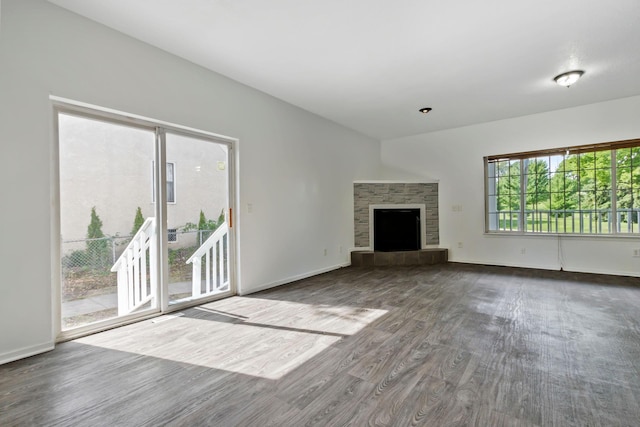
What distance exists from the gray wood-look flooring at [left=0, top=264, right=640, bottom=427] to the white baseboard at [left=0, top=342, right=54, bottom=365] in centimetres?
7

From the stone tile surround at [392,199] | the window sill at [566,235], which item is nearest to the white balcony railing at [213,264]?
the stone tile surround at [392,199]

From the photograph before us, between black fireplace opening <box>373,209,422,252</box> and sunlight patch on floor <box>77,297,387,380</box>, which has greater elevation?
black fireplace opening <box>373,209,422,252</box>

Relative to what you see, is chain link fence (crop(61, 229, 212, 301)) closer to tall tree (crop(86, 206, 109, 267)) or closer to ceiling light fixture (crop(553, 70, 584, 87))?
tall tree (crop(86, 206, 109, 267))

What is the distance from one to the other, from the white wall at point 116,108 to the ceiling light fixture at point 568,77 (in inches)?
132

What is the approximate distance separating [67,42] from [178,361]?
267 cm

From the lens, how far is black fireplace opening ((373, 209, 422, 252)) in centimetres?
591

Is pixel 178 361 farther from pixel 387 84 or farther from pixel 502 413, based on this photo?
pixel 387 84

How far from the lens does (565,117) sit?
486 centimetres

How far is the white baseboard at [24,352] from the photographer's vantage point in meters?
2.07

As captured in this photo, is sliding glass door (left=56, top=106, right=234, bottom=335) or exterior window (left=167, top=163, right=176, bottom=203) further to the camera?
exterior window (left=167, top=163, right=176, bottom=203)

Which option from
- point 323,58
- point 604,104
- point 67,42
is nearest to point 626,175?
point 604,104

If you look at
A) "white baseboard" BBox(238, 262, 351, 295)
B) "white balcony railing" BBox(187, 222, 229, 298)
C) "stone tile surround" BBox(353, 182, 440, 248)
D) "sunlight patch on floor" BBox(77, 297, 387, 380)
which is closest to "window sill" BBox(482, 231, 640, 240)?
"stone tile surround" BBox(353, 182, 440, 248)

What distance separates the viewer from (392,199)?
603cm

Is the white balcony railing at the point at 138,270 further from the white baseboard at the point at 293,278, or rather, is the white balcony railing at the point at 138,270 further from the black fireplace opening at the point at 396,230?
the black fireplace opening at the point at 396,230
